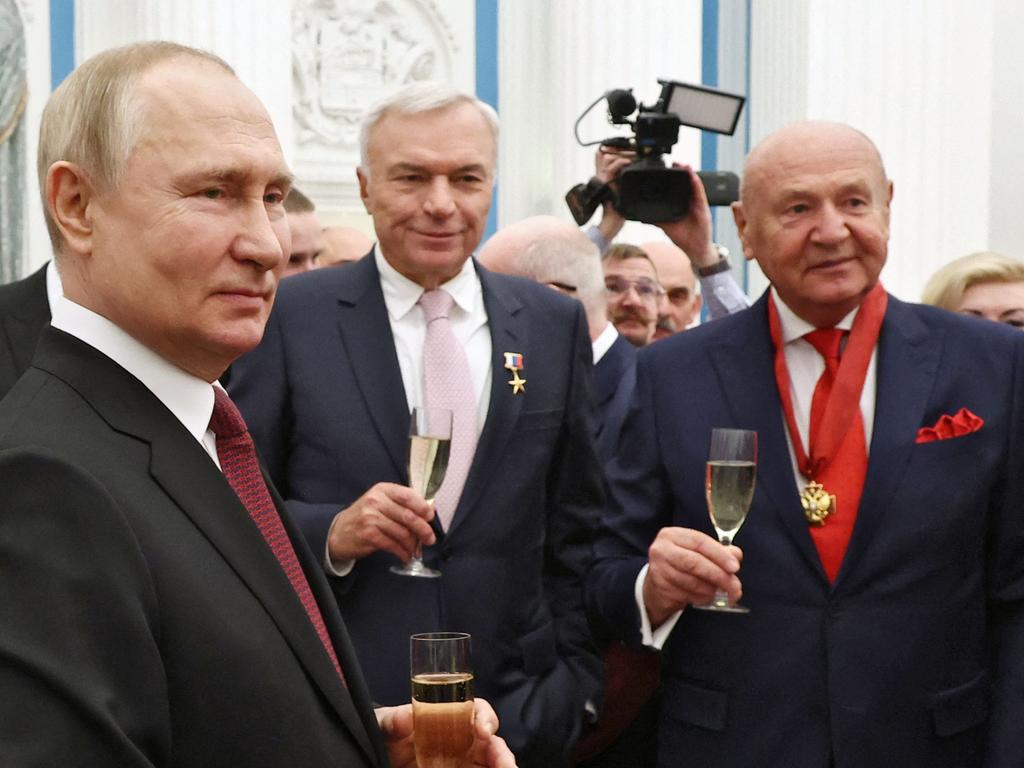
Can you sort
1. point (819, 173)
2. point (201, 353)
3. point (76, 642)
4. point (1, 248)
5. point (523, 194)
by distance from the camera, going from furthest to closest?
point (523, 194), point (1, 248), point (819, 173), point (201, 353), point (76, 642)

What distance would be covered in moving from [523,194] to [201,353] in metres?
8.17

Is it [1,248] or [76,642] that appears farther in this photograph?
[1,248]

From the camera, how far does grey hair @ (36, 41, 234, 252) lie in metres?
1.44

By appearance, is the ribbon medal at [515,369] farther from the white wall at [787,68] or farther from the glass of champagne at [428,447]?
the white wall at [787,68]

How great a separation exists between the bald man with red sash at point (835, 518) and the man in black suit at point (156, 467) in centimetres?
118

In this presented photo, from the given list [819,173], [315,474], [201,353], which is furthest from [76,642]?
[819,173]

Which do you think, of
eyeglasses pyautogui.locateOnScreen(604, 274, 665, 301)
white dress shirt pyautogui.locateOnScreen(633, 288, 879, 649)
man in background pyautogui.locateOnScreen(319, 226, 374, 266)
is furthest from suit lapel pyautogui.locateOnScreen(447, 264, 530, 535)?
man in background pyautogui.locateOnScreen(319, 226, 374, 266)

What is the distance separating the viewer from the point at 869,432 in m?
2.68

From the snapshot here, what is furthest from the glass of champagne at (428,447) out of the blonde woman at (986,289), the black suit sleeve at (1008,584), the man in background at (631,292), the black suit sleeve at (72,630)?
the man in background at (631,292)

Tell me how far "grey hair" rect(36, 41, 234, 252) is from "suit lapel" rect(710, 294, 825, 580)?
4.95 ft

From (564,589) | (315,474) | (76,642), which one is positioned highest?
(76,642)

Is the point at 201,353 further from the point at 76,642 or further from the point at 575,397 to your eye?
the point at 575,397

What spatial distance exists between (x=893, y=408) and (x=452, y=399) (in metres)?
0.86

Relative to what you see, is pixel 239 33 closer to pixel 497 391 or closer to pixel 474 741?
pixel 497 391
